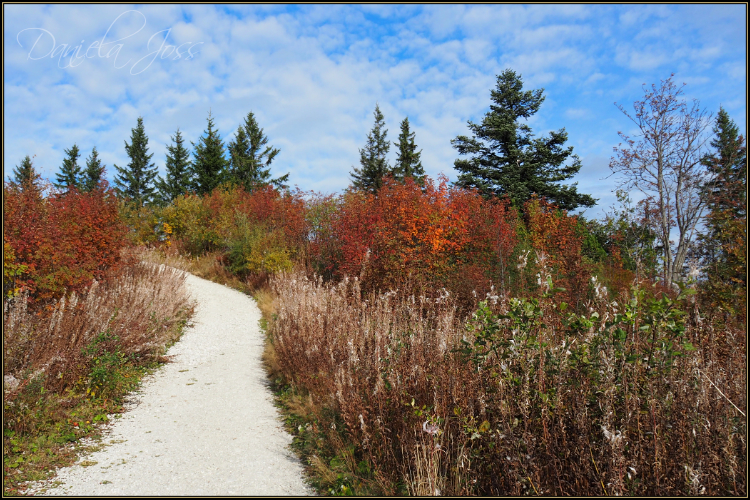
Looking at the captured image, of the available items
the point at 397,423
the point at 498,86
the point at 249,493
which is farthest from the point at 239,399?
the point at 498,86

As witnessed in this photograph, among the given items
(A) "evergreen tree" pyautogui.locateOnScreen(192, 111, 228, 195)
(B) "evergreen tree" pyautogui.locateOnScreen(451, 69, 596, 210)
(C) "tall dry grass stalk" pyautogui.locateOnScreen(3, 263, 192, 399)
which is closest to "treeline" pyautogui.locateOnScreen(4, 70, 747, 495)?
(C) "tall dry grass stalk" pyautogui.locateOnScreen(3, 263, 192, 399)

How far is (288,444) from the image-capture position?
16.2 ft

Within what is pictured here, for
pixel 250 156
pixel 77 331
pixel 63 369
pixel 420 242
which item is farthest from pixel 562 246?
pixel 250 156

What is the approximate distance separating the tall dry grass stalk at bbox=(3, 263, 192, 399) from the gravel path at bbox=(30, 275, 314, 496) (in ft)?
2.35

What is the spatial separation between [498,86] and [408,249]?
19604mm

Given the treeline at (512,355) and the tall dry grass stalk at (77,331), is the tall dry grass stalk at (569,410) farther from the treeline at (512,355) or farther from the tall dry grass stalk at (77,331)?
the tall dry grass stalk at (77,331)

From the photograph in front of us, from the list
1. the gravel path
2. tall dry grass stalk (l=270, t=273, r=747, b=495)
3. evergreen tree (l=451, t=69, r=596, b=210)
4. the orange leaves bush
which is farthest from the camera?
evergreen tree (l=451, t=69, r=596, b=210)

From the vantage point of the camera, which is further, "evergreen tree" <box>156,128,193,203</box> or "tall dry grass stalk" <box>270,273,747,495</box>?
"evergreen tree" <box>156,128,193,203</box>

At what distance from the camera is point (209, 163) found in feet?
118

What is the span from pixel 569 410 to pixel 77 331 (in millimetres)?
6313

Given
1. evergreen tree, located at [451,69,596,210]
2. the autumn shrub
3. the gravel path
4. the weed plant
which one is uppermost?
evergreen tree, located at [451,69,596,210]

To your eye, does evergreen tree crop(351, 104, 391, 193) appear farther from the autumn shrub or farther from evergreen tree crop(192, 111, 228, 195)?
the autumn shrub

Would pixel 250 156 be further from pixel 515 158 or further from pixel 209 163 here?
pixel 515 158

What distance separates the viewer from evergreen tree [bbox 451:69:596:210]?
2445cm
